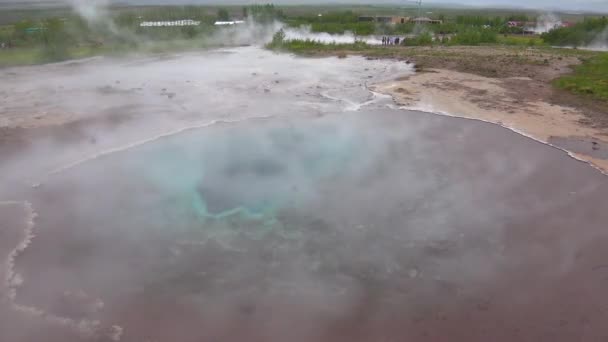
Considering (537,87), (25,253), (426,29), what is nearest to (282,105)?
(25,253)

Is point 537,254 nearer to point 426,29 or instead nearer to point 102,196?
point 102,196

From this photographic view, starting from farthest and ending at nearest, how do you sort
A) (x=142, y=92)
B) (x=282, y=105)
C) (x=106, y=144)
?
(x=142, y=92)
(x=282, y=105)
(x=106, y=144)

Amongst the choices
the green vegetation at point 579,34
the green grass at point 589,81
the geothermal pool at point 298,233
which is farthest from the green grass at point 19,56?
the green vegetation at point 579,34

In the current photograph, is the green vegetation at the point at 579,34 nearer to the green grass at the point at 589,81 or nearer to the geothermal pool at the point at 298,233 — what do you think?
the green grass at the point at 589,81

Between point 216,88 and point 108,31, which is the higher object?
point 108,31

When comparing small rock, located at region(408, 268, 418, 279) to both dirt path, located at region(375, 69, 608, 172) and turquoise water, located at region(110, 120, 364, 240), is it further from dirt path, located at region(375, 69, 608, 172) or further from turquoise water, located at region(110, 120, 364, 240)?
dirt path, located at region(375, 69, 608, 172)

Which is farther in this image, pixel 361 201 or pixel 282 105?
pixel 282 105

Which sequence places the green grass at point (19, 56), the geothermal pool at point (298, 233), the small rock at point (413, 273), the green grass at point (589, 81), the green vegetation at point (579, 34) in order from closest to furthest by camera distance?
the geothermal pool at point (298, 233) → the small rock at point (413, 273) → the green grass at point (589, 81) → the green grass at point (19, 56) → the green vegetation at point (579, 34)
